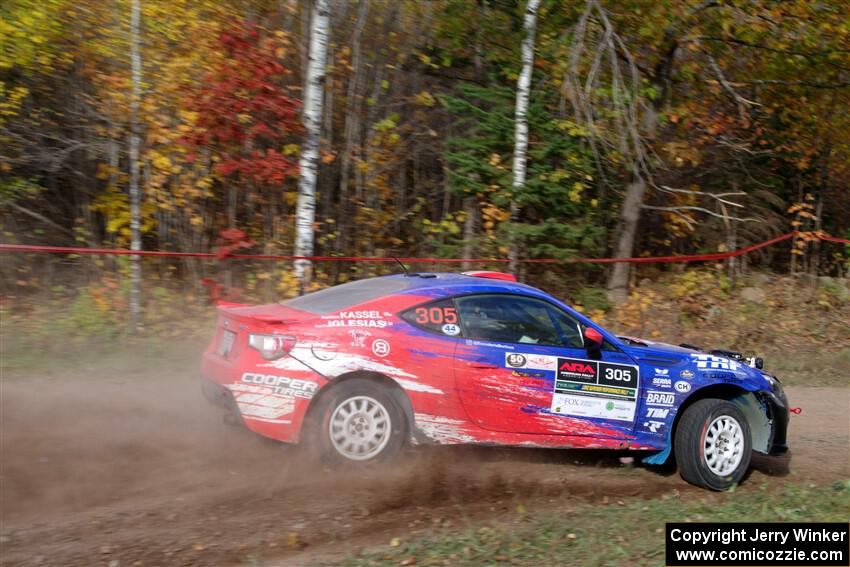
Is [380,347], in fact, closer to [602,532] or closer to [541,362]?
[541,362]

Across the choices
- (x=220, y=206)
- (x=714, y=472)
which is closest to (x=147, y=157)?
(x=220, y=206)

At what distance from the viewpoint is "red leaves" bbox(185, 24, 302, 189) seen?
42.0 feet

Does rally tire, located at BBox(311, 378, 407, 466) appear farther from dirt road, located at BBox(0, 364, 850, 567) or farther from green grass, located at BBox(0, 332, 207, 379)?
green grass, located at BBox(0, 332, 207, 379)

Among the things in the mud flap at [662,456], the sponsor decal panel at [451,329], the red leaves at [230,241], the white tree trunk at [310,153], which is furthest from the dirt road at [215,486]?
the red leaves at [230,241]

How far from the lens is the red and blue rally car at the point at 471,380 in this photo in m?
6.16

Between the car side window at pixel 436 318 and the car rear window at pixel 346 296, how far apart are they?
0.30 metres

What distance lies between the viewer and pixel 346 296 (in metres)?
6.74

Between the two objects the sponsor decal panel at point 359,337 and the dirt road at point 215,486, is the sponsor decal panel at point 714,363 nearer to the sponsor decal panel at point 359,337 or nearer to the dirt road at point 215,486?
the dirt road at point 215,486

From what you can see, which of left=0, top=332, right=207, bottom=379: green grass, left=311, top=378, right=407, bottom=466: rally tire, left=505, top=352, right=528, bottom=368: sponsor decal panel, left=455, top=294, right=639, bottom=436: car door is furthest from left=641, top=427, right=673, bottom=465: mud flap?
left=0, top=332, right=207, bottom=379: green grass

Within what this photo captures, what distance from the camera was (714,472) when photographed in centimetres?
687

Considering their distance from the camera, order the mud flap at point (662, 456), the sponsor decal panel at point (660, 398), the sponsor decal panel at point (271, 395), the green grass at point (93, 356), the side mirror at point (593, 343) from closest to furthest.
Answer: the sponsor decal panel at point (271, 395)
the side mirror at point (593, 343)
the sponsor decal panel at point (660, 398)
the mud flap at point (662, 456)
the green grass at point (93, 356)

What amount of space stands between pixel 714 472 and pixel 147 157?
32.2 ft

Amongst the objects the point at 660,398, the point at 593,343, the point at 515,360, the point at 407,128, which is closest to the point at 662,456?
the point at 660,398

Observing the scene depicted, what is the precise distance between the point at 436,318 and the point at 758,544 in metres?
2.82
